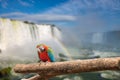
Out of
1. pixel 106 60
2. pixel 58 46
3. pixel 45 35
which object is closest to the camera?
pixel 106 60

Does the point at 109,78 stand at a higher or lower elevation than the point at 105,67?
lower

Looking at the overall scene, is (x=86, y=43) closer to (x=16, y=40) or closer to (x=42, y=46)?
(x=16, y=40)

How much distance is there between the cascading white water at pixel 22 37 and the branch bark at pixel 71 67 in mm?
12233

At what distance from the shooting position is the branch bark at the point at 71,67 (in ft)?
10.9

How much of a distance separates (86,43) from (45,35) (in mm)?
11282

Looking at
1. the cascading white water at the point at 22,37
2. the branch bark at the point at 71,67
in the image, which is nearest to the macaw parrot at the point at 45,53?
the branch bark at the point at 71,67

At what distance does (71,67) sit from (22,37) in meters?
14.0

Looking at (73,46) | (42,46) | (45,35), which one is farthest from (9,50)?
(42,46)

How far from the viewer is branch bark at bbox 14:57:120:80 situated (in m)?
3.31

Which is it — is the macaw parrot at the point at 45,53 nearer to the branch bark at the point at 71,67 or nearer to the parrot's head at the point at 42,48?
the parrot's head at the point at 42,48

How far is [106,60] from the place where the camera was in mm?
3328

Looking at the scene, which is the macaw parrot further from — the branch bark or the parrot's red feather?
the branch bark

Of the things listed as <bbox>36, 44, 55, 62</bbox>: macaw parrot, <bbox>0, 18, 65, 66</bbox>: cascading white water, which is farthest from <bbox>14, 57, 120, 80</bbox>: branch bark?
<bbox>0, 18, 65, 66</bbox>: cascading white water

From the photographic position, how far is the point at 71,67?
3.56 meters
